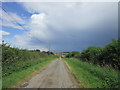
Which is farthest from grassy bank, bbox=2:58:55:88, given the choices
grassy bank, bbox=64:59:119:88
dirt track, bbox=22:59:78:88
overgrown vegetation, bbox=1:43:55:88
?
grassy bank, bbox=64:59:119:88

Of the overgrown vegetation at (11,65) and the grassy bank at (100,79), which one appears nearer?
the grassy bank at (100,79)

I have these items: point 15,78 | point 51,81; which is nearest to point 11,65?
point 15,78

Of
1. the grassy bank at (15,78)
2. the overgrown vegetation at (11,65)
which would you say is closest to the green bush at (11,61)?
the overgrown vegetation at (11,65)

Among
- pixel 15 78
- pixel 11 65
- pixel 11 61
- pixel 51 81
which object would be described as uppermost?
pixel 11 61

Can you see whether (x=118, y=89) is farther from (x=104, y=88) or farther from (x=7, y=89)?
(x=7, y=89)

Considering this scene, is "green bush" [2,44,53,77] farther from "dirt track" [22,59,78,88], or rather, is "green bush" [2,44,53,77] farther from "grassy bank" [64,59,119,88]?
"grassy bank" [64,59,119,88]

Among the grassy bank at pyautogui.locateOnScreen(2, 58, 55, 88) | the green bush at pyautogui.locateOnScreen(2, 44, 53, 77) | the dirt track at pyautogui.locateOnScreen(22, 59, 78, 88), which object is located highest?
the green bush at pyautogui.locateOnScreen(2, 44, 53, 77)

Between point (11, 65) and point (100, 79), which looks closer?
point (100, 79)

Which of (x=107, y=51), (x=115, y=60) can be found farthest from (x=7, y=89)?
(x=107, y=51)

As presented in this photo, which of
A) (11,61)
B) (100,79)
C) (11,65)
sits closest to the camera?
(100,79)

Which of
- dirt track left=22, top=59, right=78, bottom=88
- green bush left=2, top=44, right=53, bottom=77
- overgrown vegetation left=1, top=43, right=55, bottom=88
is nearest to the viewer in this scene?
dirt track left=22, top=59, right=78, bottom=88

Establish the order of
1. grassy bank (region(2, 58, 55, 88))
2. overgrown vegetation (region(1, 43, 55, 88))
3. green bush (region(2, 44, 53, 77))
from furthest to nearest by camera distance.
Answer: green bush (region(2, 44, 53, 77))
overgrown vegetation (region(1, 43, 55, 88))
grassy bank (region(2, 58, 55, 88))

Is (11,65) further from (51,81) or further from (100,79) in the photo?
(100,79)

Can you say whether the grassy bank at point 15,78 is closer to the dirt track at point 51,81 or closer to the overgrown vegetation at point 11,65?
the overgrown vegetation at point 11,65
